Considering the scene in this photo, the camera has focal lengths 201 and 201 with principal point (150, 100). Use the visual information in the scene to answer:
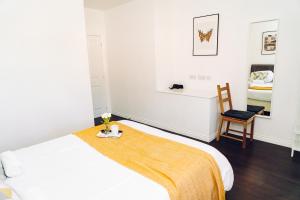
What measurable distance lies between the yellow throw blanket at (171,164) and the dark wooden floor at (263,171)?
70 centimetres

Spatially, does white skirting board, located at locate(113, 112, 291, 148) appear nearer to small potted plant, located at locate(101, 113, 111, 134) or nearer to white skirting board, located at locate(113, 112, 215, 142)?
white skirting board, located at locate(113, 112, 215, 142)

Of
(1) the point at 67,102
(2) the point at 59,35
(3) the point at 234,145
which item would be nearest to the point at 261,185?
(3) the point at 234,145

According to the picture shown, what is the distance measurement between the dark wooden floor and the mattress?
0.71 m

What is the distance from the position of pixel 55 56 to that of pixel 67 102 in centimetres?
67

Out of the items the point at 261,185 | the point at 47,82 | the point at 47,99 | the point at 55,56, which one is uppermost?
the point at 55,56

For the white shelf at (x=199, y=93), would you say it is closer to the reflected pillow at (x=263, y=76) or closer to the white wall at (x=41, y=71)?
the reflected pillow at (x=263, y=76)

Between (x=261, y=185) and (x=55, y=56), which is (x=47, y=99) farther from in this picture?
(x=261, y=185)

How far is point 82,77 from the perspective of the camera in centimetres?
312

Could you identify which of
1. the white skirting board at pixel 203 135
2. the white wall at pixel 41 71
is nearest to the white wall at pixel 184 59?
the white skirting board at pixel 203 135

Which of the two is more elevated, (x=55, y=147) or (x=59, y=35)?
(x=59, y=35)

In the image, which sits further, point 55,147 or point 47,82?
point 47,82

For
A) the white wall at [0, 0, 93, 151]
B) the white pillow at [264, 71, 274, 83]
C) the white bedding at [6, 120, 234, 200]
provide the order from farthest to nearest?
1. the white pillow at [264, 71, 274, 83]
2. the white wall at [0, 0, 93, 151]
3. the white bedding at [6, 120, 234, 200]

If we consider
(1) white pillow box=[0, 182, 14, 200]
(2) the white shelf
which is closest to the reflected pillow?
(2) the white shelf

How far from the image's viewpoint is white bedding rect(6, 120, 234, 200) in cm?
126
